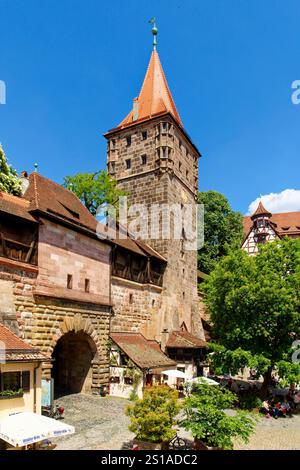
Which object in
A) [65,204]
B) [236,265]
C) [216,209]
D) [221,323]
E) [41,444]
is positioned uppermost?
[216,209]

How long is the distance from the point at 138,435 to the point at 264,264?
13011mm

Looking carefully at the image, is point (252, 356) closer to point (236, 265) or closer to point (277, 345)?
point (277, 345)

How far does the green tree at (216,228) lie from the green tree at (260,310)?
19446 mm

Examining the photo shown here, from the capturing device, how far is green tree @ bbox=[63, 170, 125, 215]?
31.8 metres

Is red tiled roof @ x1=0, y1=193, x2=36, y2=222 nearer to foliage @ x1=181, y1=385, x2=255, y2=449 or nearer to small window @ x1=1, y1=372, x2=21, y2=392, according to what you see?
small window @ x1=1, y1=372, x2=21, y2=392

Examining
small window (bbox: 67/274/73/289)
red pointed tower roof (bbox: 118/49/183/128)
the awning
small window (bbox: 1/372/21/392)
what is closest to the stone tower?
red pointed tower roof (bbox: 118/49/183/128)

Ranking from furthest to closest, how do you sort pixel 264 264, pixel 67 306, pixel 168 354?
pixel 168 354 < pixel 264 264 < pixel 67 306

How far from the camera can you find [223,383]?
87.9 ft

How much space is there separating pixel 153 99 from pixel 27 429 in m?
28.2

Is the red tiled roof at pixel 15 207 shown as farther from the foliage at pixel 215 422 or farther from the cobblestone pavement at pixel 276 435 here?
the cobblestone pavement at pixel 276 435

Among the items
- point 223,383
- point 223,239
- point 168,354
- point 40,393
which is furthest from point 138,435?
point 223,239

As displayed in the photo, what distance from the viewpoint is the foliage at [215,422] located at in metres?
11.2

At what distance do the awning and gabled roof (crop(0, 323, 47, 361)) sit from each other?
1705 millimetres

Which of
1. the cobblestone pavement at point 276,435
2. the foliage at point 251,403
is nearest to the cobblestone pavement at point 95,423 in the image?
the cobblestone pavement at point 276,435
